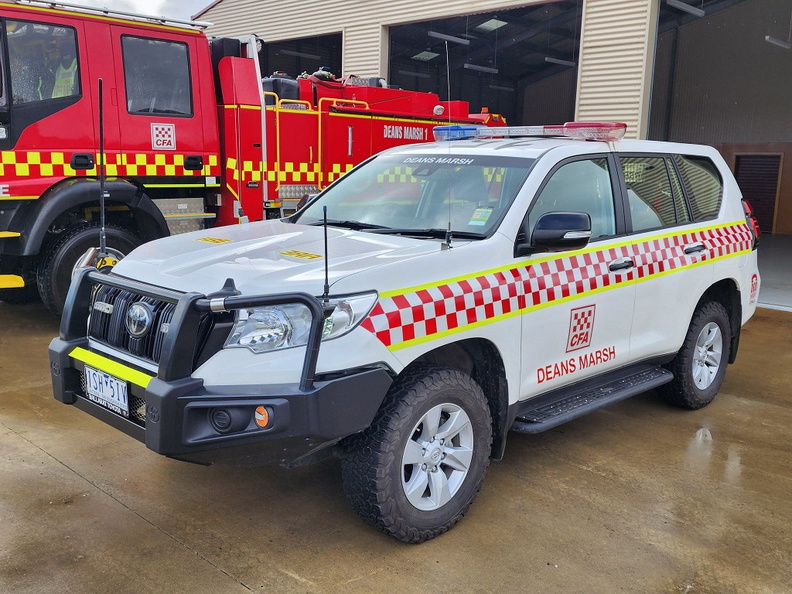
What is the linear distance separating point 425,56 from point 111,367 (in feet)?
67.8

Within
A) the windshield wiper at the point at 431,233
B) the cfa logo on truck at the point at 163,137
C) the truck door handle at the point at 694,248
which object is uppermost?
the cfa logo on truck at the point at 163,137

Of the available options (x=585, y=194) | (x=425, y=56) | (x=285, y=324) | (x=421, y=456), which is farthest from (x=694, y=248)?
(x=425, y=56)

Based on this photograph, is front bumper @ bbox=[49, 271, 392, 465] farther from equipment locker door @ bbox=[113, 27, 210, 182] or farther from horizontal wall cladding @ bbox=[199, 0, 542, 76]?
horizontal wall cladding @ bbox=[199, 0, 542, 76]

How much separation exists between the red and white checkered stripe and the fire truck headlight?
33 millimetres

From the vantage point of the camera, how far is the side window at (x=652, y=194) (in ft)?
14.0

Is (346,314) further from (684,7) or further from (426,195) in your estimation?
(684,7)

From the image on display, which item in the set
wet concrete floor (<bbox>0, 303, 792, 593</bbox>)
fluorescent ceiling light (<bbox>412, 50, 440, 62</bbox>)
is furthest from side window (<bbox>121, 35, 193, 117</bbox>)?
fluorescent ceiling light (<bbox>412, 50, 440, 62</bbox>)

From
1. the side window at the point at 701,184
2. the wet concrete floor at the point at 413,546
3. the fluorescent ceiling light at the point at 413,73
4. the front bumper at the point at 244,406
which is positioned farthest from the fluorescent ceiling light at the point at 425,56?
the front bumper at the point at 244,406

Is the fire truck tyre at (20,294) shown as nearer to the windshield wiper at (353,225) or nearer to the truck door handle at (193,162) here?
the truck door handle at (193,162)

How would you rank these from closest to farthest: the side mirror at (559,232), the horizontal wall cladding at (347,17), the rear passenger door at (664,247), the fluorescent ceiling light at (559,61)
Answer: the side mirror at (559,232) → the rear passenger door at (664,247) → the horizontal wall cladding at (347,17) → the fluorescent ceiling light at (559,61)

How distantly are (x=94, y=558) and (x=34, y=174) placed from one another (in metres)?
4.06

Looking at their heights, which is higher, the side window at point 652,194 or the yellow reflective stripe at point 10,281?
the side window at point 652,194

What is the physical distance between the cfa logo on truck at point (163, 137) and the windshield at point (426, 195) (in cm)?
278

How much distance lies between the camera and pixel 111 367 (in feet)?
10.0
